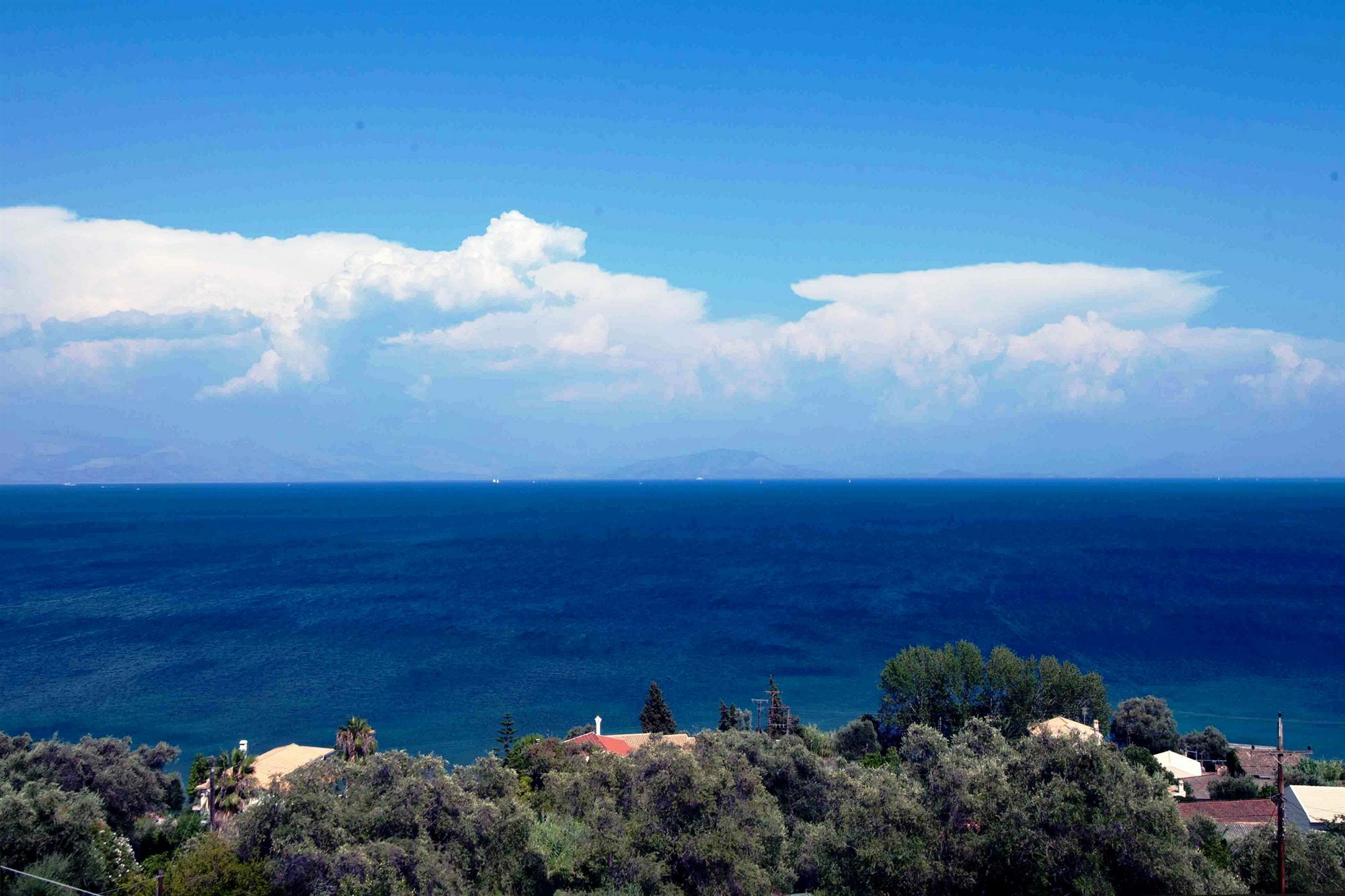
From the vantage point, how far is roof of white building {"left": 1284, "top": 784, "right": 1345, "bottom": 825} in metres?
23.7

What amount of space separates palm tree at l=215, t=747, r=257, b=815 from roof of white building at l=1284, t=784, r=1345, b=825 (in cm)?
2917

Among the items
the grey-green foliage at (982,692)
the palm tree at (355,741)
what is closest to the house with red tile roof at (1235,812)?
the grey-green foliage at (982,692)

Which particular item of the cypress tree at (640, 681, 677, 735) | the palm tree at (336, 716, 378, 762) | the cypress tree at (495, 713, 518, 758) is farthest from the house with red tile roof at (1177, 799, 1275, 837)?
the palm tree at (336, 716, 378, 762)

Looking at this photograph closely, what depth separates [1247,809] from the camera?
26516 millimetres

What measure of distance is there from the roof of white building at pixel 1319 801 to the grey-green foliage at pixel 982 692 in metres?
13.0

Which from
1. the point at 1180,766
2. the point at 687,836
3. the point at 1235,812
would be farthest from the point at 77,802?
the point at 1180,766

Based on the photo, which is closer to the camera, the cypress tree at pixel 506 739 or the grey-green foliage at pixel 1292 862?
the grey-green foliage at pixel 1292 862

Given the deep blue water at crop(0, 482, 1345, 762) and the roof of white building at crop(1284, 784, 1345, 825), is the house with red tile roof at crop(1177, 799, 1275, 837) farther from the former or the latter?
the deep blue water at crop(0, 482, 1345, 762)

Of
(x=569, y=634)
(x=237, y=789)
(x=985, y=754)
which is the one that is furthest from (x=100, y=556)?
(x=985, y=754)

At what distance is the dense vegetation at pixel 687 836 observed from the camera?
47.6 ft

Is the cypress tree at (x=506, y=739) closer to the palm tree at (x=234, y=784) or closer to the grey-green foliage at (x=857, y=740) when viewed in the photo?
the palm tree at (x=234, y=784)

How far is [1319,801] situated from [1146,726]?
53.2 feet

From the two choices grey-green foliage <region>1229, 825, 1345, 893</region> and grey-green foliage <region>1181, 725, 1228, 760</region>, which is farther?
grey-green foliage <region>1181, 725, 1228, 760</region>

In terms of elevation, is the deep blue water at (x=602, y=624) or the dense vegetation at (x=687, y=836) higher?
the dense vegetation at (x=687, y=836)
